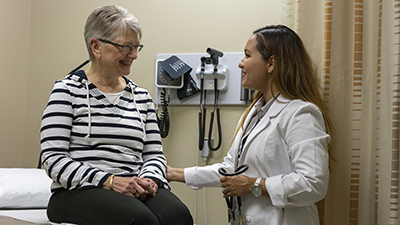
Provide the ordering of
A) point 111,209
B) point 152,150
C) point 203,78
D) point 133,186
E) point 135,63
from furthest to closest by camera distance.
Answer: point 135,63, point 203,78, point 152,150, point 133,186, point 111,209

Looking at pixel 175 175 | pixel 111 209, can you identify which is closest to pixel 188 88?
pixel 175 175

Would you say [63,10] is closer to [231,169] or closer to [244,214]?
[231,169]

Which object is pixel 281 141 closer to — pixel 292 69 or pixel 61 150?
pixel 292 69

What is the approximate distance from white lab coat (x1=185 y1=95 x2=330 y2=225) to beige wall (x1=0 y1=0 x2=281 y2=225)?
0.96m

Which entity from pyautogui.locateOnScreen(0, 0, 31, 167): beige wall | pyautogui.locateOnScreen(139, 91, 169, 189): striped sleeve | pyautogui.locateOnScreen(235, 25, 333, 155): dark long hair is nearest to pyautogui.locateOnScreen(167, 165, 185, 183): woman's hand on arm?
pyautogui.locateOnScreen(139, 91, 169, 189): striped sleeve

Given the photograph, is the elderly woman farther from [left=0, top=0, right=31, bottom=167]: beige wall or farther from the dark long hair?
[left=0, top=0, right=31, bottom=167]: beige wall

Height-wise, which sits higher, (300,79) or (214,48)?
(214,48)

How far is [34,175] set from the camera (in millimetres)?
1984

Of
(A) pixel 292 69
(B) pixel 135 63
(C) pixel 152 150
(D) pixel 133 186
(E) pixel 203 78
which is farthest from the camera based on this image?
(B) pixel 135 63

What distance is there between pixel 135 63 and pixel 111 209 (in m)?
1.46

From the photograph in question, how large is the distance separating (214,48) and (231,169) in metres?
1.04

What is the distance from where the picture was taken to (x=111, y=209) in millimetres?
1240

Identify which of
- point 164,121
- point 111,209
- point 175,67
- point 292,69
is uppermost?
point 175,67

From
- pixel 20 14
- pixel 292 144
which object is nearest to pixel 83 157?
pixel 292 144
